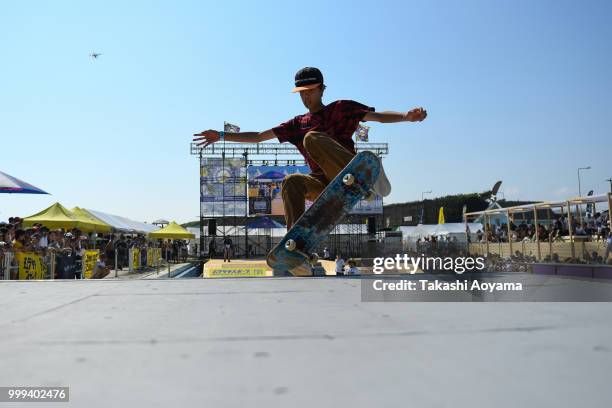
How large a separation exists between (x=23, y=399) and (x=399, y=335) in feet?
3.44

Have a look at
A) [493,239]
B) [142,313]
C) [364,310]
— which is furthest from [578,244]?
[142,313]

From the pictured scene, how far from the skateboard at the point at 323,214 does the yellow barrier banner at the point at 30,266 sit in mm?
5595

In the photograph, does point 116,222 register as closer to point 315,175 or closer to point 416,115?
point 315,175

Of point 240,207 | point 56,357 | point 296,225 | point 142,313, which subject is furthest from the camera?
point 240,207

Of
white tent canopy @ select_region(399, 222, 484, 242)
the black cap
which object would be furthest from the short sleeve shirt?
white tent canopy @ select_region(399, 222, 484, 242)

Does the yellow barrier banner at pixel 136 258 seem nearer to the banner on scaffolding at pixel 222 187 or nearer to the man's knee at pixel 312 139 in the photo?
the man's knee at pixel 312 139

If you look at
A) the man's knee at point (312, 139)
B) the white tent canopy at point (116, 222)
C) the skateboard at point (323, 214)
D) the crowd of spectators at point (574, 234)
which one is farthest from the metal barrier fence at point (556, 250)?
the white tent canopy at point (116, 222)

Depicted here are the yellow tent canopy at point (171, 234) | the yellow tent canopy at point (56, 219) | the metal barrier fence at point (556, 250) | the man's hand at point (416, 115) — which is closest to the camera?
the man's hand at point (416, 115)

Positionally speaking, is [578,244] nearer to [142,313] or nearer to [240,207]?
[142,313]

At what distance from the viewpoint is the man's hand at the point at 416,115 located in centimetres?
400

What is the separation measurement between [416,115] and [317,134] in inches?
35.6

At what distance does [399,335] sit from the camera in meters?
1.48

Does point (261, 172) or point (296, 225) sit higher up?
point (261, 172)

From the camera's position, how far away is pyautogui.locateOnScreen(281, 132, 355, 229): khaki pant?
404cm
